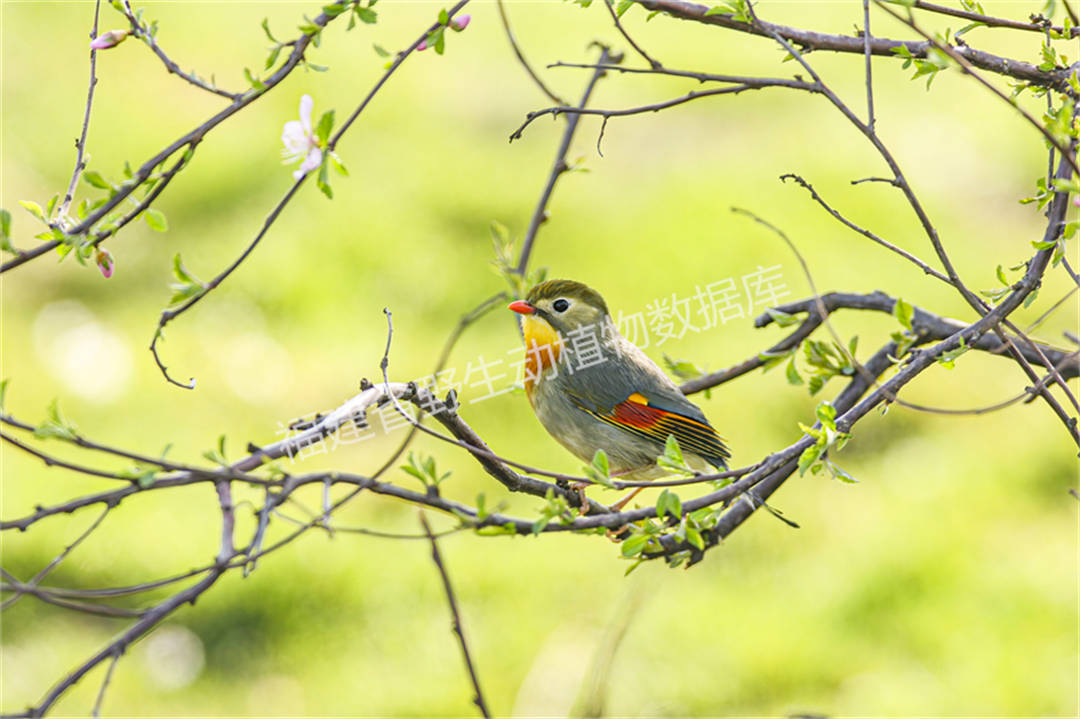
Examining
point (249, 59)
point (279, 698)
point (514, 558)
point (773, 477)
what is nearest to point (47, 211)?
point (773, 477)

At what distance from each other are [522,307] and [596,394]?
45cm

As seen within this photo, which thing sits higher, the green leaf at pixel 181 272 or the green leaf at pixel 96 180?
the green leaf at pixel 96 180

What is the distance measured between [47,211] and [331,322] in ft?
16.0

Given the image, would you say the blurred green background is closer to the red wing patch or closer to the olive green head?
the red wing patch

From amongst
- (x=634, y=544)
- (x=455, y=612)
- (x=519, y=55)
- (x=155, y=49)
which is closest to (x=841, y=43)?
(x=519, y=55)

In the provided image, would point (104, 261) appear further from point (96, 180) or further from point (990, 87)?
point (990, 87)

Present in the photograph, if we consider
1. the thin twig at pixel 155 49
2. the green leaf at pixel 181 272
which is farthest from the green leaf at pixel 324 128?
the green leaf at pixel 181 272

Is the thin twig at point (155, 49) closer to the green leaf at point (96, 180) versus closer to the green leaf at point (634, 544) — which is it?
the green leaf at point (96, 180)

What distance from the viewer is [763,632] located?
5117mm

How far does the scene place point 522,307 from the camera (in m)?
3.46

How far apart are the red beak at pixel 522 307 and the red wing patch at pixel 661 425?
1.45ft

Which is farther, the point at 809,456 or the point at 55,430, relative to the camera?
the point at 809,456

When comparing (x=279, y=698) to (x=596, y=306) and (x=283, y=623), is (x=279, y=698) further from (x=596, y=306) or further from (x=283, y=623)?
(x=596, y=306)

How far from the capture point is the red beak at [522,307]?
3424mm
